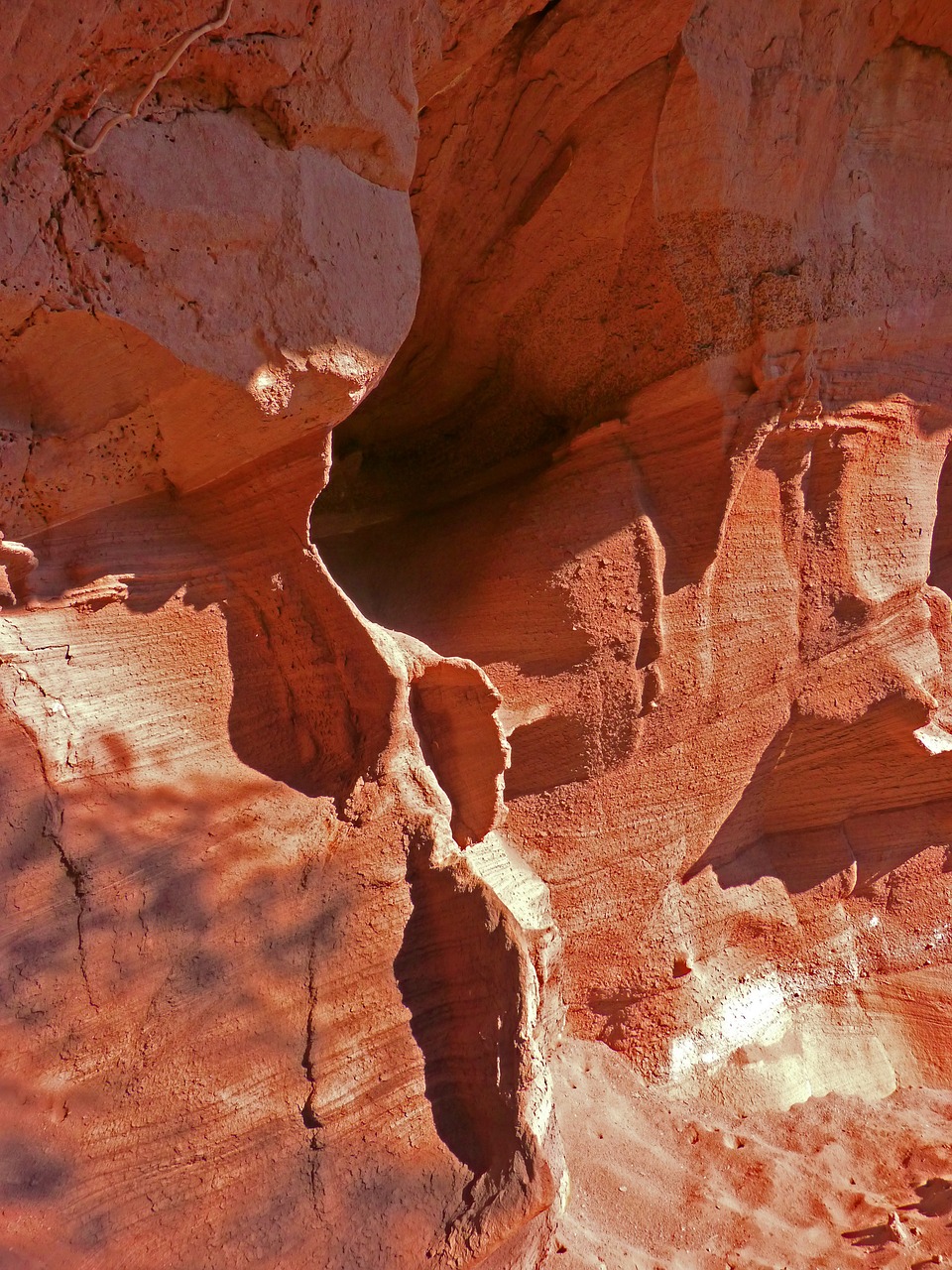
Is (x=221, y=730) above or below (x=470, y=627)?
below

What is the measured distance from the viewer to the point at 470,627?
2.83 metres

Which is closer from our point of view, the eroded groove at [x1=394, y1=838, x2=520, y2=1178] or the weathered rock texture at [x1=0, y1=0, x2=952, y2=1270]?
the weathered rock texture at [x1=0, y1=0, x2=952, y2=1270]

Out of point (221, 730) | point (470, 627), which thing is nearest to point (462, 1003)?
point (221, 730)

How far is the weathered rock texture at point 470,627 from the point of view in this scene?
4.95 feet

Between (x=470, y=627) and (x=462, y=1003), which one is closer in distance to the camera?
(x=462, y=1003)

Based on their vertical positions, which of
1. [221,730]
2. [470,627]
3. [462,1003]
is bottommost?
[462,1003]

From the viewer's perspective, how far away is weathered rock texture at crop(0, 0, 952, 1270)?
1.51m

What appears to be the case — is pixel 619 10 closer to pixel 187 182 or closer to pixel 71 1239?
pixel 187 182

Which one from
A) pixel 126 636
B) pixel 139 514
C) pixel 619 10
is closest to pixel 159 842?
pixel 126 636

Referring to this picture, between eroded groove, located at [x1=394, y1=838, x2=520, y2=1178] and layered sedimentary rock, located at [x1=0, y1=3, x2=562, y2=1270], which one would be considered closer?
layered sedimentary rock, located at [x1=0, y1=3, x2=562, y2=1270]

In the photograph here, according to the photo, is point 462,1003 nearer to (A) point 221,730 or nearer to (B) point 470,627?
(A) point 221,730

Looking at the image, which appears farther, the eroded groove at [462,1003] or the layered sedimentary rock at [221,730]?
the eroded groove at [462,1003]

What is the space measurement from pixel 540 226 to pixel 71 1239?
2430 mm

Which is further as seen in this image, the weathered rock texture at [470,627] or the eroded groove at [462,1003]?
the eroded groove at [462,1003]
